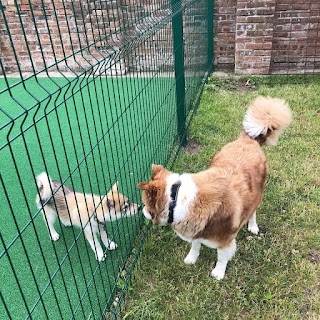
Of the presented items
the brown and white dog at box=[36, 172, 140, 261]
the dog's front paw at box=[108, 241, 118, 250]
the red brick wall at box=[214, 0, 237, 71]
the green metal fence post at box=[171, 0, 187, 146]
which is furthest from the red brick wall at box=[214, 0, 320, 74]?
the dog's front paw at box=[108, 241, 118, 250]

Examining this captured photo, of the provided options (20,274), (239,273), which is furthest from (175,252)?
(20,274)

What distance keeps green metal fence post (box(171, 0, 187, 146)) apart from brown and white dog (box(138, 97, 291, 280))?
1.35 m

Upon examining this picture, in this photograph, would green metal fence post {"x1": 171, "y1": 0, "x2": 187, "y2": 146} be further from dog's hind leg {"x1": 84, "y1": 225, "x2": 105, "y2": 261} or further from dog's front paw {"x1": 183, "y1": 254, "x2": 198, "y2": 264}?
dog's hind leg {"x1": 84, "y1": 225, "x2": 105, "y2": 261}

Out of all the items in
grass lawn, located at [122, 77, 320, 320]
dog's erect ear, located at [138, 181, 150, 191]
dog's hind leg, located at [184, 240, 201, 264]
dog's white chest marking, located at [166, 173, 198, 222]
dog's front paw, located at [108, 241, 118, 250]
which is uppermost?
dog's erect ear, located at [138, 181, 150, 191]

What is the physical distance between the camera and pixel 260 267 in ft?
8.79

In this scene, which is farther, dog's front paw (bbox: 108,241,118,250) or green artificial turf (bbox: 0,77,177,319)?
dog's front paw (bbox: 108,241,118,250)

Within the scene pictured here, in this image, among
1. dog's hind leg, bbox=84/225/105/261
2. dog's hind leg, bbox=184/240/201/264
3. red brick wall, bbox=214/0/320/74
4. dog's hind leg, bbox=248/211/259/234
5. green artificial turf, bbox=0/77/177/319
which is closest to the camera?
green artificial turf, bbox=0/77/177/319

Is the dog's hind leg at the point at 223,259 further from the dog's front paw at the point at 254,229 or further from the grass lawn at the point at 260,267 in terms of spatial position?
the dog's front paw at the point at 254,229

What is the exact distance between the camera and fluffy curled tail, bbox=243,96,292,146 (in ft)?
9.48

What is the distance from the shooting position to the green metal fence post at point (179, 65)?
3654mm

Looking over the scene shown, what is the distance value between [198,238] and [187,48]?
2966 millimetres


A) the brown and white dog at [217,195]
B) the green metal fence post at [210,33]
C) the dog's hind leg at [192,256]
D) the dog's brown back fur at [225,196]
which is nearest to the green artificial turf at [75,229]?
the brown and white dog at [217,195]

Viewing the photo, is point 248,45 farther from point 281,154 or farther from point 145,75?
point 145,75

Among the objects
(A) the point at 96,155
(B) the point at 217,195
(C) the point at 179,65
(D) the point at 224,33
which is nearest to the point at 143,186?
(B) the point at 217,195
